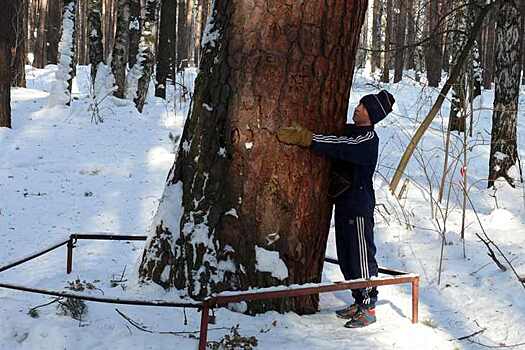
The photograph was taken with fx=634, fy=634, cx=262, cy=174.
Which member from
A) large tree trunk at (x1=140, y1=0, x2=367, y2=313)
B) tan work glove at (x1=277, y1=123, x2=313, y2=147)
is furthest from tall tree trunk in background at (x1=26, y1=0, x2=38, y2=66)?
tan work glove at (x1=277, y1=123, x2=313, y2=147)

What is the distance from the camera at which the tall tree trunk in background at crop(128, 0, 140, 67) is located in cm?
1447

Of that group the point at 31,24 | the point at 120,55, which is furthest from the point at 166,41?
the point at 31,24

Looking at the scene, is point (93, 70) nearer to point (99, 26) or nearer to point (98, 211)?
point (99, 26)

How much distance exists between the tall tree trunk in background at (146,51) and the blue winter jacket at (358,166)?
998 cm

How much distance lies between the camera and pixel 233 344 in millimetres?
3141

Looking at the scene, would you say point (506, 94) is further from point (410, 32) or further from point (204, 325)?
point (204, 325)

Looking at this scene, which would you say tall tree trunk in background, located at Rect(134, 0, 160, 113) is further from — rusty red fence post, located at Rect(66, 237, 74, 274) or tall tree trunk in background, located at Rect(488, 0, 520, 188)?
rusty red fence post, located at Rect(66, 237, 74, 274)

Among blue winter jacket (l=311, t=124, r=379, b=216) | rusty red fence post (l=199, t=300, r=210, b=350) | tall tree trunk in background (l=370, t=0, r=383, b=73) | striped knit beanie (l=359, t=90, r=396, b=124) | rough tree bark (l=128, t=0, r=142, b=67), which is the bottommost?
rusty red fence post (l=199, t=300, r=210, b=350)

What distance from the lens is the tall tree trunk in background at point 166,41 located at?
1470 cm

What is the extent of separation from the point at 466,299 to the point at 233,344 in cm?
230

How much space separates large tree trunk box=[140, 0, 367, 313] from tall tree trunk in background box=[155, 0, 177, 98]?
450 inches

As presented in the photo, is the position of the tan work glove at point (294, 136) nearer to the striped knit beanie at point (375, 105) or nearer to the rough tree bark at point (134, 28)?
the striped knit beanie at point (375, 105)

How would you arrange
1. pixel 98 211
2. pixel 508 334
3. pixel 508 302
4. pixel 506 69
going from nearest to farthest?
pixel 508 334
pixel 508 302
pixel 98 211
pixel 506 69

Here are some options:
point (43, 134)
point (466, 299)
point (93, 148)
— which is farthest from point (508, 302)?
point (43, 134)
